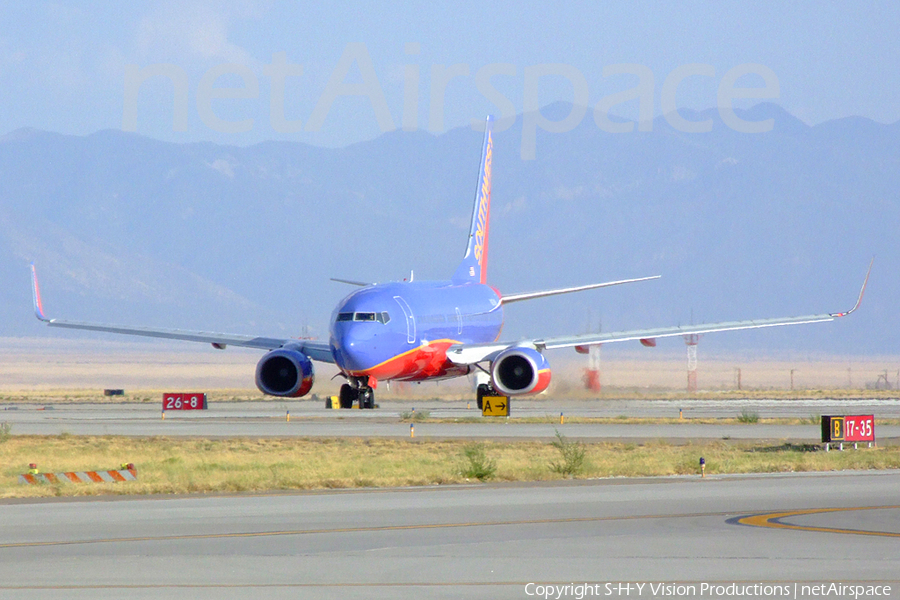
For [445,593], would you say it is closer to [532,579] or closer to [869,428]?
[532,579]

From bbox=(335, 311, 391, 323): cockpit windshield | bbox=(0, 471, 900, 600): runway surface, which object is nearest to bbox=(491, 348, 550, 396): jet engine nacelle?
bbox=(335, 311, 391, 323): cockpit windshield

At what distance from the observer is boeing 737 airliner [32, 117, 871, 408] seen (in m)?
49.4

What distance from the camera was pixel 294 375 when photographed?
176 ft

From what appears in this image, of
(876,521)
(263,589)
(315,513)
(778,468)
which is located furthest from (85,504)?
(778,468)

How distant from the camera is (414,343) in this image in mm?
51375

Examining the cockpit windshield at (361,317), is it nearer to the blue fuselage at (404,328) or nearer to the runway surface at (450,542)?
the blue fuselage at (404,328)

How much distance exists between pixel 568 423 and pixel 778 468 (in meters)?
17.8

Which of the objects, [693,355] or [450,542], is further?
[693,355]

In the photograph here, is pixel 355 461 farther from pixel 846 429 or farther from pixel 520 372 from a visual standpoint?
pixel 520 372

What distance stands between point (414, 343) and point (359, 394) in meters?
2.82

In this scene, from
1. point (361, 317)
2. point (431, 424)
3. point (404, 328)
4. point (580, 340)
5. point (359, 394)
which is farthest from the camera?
point (580, 340)

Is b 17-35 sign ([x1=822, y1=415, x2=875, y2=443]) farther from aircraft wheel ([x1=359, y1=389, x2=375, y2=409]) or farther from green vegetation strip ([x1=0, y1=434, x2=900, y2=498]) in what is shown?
aircraft wheel ([x1=359, y1=389, x2=375, y2=409])

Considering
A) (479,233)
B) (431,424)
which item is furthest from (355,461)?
(479,233)

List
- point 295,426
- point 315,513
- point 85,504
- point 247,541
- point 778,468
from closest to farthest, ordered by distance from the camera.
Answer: point 247,541, point 315,513, point 85,504, point 778,468, point 295,426
